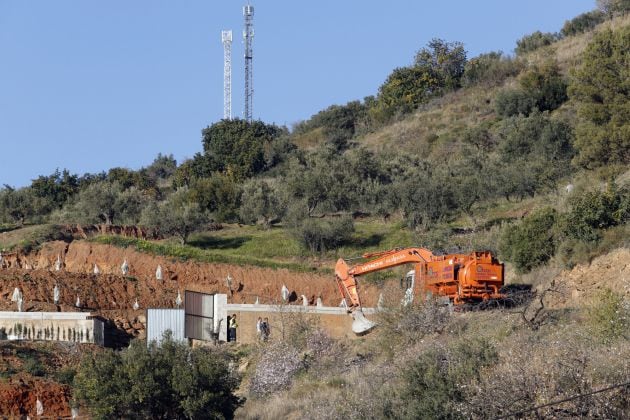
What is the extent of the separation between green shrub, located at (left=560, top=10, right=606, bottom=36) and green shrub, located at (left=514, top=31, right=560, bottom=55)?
0.98 m

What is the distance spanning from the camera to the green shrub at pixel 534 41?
9994 centimetres

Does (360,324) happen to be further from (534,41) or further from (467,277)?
(534,41)

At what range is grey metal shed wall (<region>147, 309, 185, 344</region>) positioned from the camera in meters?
43.6

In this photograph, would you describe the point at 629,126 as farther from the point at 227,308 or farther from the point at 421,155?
the point at 421,155

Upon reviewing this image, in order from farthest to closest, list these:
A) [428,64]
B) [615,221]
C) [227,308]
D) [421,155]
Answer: [428,64] → [421,155] → [227,308] → [615,221]

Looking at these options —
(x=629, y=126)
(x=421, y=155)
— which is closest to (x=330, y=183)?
(x=421, y=155)

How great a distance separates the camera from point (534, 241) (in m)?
42.5

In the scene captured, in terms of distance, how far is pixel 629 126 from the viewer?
49750mm

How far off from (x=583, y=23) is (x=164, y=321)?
205 ft

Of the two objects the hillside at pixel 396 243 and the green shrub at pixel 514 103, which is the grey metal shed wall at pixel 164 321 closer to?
the hillside at pixel 396 243

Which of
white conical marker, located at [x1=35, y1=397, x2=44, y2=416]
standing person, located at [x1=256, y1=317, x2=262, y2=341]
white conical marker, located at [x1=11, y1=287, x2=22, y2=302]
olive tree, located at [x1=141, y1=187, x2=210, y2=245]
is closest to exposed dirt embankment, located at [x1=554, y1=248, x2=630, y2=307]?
standing person, located at [x1=256, y1=317, x2=262, y2=341]

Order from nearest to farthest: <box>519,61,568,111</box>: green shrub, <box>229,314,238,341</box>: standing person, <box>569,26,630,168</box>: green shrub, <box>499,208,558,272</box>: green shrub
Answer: <box>499,208,558,272</box>: green shrub < <box>229,314,238,341</box>: standing person < <box>569,26,630,168</box>: green shrub < <box>519,61,568,111</box>: green shrub

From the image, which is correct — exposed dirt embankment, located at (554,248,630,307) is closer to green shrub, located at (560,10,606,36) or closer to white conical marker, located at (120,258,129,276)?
white conical marker, located at (120,258,129,276)

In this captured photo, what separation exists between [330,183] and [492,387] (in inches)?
1668
